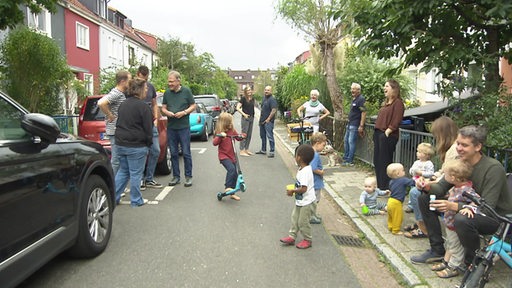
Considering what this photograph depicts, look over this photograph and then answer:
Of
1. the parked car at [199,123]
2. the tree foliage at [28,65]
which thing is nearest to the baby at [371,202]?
the parked car at [199,123]

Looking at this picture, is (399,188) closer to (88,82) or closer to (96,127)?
(96,127)

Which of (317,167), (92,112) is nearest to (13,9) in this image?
Answer: (92,112)

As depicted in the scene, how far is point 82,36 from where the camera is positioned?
82.2 feet

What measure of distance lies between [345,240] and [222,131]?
2495mm

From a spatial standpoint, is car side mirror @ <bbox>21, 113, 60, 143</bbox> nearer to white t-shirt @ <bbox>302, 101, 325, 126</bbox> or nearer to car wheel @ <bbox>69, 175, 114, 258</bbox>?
car wheel @ <bbox>69, 175, 114, 258</bbox>

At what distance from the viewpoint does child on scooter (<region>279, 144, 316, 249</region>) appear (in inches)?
174

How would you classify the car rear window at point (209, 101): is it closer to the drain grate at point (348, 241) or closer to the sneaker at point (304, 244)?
the drain grate at point (348, 241)

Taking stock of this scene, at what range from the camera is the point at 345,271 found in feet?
13.1

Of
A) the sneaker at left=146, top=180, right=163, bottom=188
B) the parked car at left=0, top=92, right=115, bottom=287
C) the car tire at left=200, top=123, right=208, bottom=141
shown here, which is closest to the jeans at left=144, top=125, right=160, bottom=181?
the sneaker at left=146, top=180, right=163, bottom=188

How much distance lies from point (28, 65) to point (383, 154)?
9722 millimetres

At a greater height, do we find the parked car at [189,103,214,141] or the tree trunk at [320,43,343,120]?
the tree trunk at [320,43,343,120]

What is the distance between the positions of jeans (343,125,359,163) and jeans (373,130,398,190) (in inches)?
94.7

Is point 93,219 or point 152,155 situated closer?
point 93,219

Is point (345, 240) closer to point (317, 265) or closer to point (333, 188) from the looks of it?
point (317, 265)
